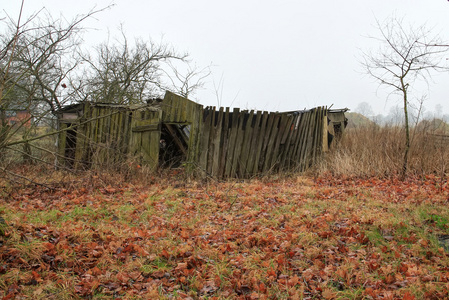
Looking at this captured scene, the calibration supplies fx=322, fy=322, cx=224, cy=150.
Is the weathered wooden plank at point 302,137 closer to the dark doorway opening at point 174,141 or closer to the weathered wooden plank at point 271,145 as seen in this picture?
the weathered wooden plank at point 271,145

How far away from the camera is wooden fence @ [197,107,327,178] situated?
Result: 8234 millimetres

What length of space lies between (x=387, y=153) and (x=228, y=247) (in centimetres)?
633

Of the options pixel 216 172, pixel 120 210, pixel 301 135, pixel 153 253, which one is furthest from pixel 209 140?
pixel 153 253

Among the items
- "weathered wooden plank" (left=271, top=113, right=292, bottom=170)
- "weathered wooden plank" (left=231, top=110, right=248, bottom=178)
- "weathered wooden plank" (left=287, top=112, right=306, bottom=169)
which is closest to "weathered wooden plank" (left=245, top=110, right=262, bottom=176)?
"weathered wooden plank" (left=231, top=110, right=248, bottom=178)

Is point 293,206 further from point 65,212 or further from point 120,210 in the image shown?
point 65,212

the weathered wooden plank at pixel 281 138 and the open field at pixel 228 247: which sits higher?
the weathered wooden plank at pixel 281 138

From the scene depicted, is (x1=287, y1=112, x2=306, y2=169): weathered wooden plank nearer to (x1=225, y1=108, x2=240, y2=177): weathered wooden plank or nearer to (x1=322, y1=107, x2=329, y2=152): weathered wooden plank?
(x1=322, y1=107, x2=329, y2=152): weathered wooden plank

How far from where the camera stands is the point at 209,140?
8234mm

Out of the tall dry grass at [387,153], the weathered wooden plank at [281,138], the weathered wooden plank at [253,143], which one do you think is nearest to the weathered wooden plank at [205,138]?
the weathered wooden plank at [253,143]

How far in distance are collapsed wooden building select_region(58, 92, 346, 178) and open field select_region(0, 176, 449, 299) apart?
8.04 feet

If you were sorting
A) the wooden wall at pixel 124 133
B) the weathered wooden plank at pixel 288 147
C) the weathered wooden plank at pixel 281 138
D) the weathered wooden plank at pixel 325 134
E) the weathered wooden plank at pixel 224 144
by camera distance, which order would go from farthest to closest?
1. the weathered wooden plank at pixel 325 134
2. the weathered wooden plank at pixel 288 147
3. the weathered wooden plank at pixel 281 138
4. the wooden wall at pixel 124 133
5. the weathered wooden plank at pixel 224 144

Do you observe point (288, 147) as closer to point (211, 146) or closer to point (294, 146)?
point (294, 146)

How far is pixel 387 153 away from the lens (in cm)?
835

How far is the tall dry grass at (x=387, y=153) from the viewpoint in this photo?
7.82 m
